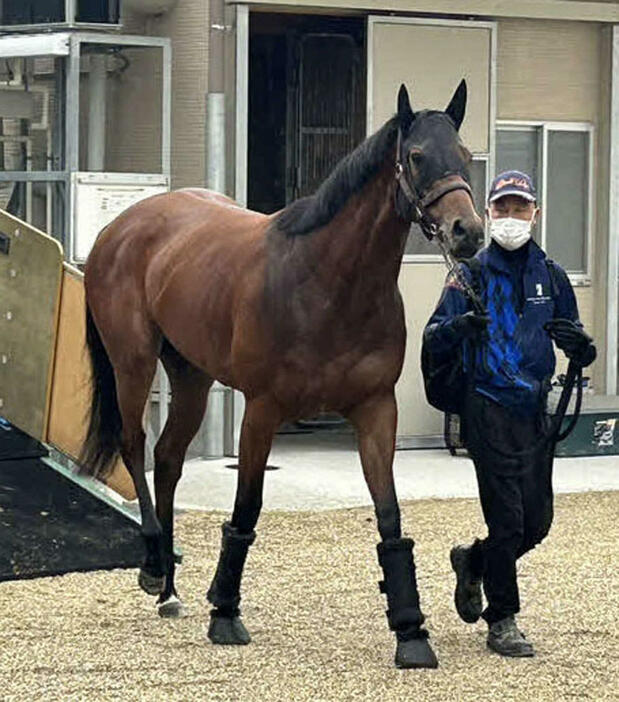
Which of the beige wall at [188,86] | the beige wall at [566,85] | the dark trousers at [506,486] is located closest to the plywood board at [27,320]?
the dark trousers at [506,486]

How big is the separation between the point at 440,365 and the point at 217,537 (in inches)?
114

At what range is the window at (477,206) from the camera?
12.3 meters

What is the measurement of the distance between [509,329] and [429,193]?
72cm

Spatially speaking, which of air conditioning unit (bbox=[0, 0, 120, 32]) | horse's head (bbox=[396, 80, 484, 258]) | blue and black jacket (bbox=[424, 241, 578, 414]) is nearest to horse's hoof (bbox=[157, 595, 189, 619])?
blue and black jacket (bbox=[424, 241, 578, 414])

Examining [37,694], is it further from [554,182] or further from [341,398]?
[554,182]

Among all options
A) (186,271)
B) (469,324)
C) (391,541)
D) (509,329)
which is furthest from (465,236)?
(186,271)

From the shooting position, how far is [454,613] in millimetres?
7207

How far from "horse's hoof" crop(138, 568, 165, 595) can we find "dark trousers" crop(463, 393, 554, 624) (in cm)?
Answer: 142

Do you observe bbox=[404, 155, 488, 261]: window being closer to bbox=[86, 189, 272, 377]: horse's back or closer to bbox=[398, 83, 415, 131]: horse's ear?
bbox=[86, 189, 272, 377]: horse's back

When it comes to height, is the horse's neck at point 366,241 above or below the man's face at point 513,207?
below

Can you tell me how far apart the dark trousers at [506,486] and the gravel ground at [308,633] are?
28 cm

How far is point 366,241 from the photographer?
6305 millimetres

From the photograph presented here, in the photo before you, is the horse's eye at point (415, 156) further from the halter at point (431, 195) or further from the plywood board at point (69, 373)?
the plywood board at point (69, 373)

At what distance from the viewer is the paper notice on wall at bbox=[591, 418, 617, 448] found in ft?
39.1
